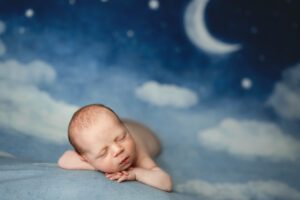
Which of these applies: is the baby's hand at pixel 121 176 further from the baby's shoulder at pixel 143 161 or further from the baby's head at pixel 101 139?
the baby's shoulder at pixel 143 161

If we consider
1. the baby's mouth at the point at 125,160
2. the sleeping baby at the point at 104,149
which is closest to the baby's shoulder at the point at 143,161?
the sleeping baby at the point at 104,149

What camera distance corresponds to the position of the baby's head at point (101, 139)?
1823 mm

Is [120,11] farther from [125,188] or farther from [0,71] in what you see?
[125,188]

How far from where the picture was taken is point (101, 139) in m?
1.82

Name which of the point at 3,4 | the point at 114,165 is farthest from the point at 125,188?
the point at 3,4

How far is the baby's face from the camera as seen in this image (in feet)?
5.97

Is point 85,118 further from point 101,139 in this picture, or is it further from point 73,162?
point 73,162

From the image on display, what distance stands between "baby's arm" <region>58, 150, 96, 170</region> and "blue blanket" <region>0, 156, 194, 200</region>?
5cm

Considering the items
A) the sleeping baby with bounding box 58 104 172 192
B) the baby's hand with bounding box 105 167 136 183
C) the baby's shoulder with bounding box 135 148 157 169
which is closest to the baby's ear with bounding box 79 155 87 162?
the sleeping baby with bounding box 58 104 172 192

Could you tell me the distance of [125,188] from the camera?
1771 millimetres

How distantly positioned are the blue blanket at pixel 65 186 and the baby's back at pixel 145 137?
371mm

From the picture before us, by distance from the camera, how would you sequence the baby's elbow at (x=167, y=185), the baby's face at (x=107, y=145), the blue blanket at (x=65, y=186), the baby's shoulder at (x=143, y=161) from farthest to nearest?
the baby's shoulder at (x=143, y=161) < the baby's elbow at (x=167, y=185) < the baby's face at (x=107, y=145) < the blue blanket at (x=65, y=186)

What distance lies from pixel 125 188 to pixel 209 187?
0.65 m

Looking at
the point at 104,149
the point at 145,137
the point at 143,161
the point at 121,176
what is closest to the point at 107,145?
the point at 104,149
